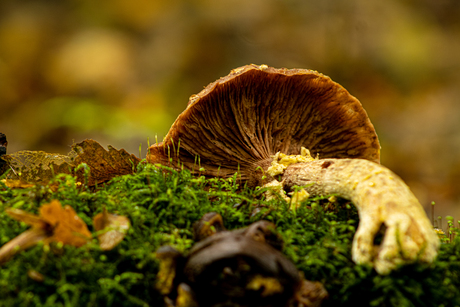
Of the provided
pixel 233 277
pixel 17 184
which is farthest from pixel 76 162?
pixel 233 277

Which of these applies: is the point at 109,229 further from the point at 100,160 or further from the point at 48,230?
the point at 100,160

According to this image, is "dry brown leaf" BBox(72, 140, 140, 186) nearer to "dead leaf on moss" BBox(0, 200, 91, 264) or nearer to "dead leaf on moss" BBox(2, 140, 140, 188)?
"dead leaf on moss" BBox(2, 140, 140, 188)

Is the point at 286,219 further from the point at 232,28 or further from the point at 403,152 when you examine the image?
the point at 232,28

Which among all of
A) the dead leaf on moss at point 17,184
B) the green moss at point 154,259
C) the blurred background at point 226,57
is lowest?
the green moss at point 154,259

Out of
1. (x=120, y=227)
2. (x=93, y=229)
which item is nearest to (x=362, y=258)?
(x=120, y=227)

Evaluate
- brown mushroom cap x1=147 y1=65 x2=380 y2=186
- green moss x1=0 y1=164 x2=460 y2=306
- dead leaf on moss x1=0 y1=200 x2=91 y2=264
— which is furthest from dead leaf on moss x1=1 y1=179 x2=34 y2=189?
brown mushroom cap x1=147 y1=65 x2=380 y2=186

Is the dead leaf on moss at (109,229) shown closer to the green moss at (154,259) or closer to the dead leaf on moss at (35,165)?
the green moss at (154,259)

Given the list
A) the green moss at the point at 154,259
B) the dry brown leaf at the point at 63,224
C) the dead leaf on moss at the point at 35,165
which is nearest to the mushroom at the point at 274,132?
the green moss at the point at 154,259
